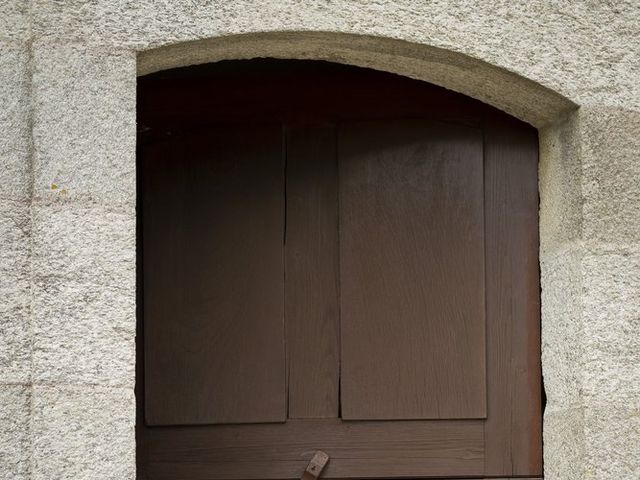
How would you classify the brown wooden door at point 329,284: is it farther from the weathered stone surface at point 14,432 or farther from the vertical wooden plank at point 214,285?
the weathered stone surface at point 14,432

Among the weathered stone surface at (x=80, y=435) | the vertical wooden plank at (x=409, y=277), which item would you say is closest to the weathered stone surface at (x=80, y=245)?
the weathered stone surface at (x=80, y=435)

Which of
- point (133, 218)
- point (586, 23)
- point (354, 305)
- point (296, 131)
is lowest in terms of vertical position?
point (354, 305)

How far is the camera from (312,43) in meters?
2.85

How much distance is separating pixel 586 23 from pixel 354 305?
93 cm

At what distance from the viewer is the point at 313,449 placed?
3.01m

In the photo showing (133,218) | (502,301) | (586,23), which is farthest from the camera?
(502,301)

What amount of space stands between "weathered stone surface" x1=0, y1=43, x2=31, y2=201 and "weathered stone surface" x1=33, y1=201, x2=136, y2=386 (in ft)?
0.26

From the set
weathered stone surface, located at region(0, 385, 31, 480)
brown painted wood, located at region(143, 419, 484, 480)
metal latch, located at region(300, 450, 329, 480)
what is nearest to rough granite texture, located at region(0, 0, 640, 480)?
weathered stone surface, located at region(0, 385, 31, 480)

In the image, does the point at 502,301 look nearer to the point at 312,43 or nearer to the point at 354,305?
the point at 354,305

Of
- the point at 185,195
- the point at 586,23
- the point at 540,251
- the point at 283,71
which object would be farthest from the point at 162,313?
the point at 586,23

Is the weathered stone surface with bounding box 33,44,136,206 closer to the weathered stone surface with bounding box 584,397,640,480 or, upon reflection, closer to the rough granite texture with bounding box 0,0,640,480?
the rough granite texture with bounding box 0,0,640,480

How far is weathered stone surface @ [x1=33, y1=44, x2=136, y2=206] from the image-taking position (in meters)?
2.65

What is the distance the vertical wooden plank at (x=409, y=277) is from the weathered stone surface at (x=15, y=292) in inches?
32.8

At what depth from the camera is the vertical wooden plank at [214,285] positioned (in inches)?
118
